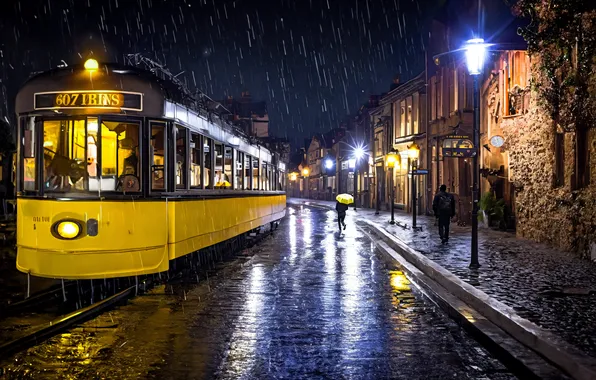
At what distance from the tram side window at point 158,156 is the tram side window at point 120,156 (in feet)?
0.90

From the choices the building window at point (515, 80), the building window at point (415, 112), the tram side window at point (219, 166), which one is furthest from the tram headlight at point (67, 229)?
the building window at point (415, 112)

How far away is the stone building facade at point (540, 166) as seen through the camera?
14.9 meters

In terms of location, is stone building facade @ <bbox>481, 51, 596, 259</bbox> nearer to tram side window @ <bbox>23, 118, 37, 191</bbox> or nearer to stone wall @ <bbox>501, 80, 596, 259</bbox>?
stone wall @ <bbox>501, 80, 596, 259</bbox>

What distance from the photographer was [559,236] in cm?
1634

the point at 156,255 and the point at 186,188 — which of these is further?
the point at 186,188

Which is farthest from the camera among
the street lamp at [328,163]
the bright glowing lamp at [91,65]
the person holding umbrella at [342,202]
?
the street lamp at [328,163]

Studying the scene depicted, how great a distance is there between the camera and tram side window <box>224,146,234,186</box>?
50.1 ft

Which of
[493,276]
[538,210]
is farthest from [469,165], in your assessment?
[493,276]

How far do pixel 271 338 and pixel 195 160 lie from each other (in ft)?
18.5

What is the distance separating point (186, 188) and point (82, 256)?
266 cm

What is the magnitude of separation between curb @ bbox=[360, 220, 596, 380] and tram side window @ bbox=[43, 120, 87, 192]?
19.7ft

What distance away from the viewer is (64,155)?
391 inches

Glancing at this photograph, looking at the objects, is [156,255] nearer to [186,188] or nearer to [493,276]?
[186,188]

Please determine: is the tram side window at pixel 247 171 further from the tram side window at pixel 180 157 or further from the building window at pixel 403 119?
the building window at pixel 403 119
